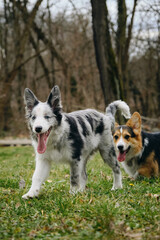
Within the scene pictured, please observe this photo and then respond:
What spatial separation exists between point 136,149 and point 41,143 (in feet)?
8.30

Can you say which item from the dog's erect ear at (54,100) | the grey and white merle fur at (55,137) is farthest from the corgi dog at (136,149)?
the dog's erect ear at (54,100)

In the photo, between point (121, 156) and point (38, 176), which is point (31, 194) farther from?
point (121, 156)

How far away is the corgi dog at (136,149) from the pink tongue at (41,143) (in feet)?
6.22

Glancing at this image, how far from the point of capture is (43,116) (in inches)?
191

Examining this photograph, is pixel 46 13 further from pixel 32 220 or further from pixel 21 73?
pixel 32 220

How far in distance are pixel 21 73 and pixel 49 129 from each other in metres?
20.7

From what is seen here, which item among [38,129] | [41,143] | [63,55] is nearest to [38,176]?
[41,143]

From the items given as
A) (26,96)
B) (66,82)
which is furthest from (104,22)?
(66,82)

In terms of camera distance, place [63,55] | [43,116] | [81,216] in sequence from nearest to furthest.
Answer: [81,216]
[43,116]
[63,55]

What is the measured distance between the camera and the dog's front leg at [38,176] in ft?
15.7

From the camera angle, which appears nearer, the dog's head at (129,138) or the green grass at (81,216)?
the green grass at (81,216)

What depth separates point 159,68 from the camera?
25.6 metres

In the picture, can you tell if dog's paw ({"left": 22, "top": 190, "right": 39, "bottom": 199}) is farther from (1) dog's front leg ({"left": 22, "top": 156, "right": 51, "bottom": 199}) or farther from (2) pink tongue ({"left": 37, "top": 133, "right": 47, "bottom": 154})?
(2) pink tongue ({"left": 37, "top": 133, "right": 47, "bottom": 154})

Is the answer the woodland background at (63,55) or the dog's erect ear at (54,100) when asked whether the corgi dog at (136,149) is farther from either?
the woodland background at (63,55)
